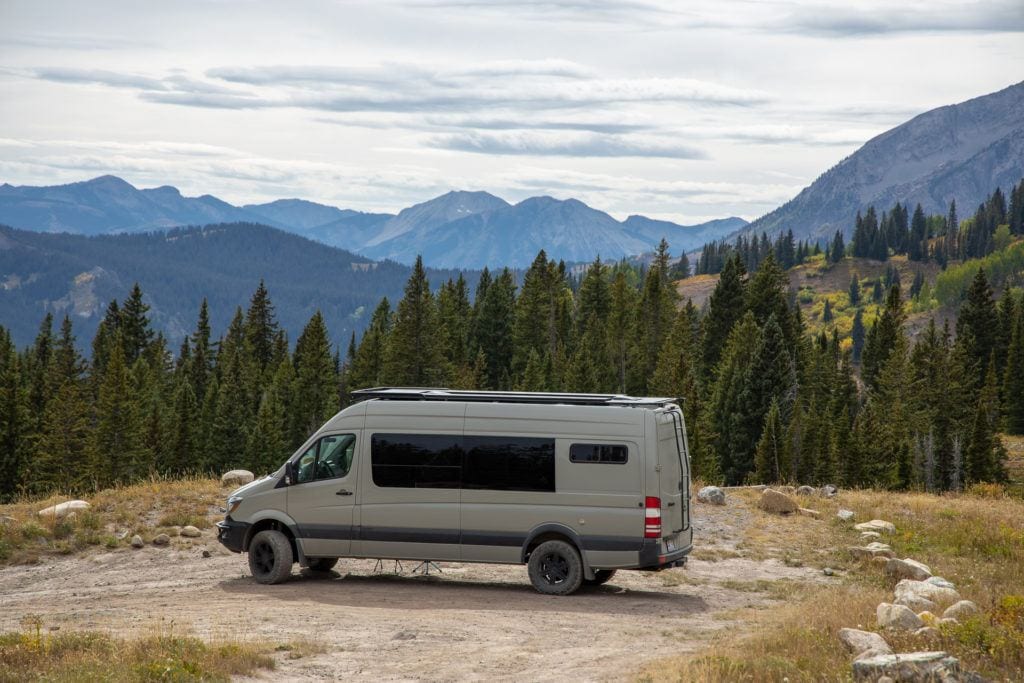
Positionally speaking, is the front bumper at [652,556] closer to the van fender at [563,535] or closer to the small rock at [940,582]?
the van fender at [563,535]

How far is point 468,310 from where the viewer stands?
4788 inches

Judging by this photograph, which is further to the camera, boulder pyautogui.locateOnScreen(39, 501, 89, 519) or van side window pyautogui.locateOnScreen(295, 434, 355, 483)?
boulder pyautogui.locateOnScreen(39, 501, 89, 519)

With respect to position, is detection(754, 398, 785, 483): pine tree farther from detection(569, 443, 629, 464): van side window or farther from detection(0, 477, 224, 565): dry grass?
detection(569, 443, 629, 464): van side window

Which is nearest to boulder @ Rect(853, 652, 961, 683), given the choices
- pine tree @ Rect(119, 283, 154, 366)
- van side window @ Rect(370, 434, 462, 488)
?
van side window @ Rect(370, 434, 462, 488)

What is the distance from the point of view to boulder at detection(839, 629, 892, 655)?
41.7 feet

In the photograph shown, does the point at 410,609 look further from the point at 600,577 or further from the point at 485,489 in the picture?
the point at 600,577

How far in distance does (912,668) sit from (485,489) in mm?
8812

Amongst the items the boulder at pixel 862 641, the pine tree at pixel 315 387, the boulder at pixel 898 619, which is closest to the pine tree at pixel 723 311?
the pine tree at pixel 315 387

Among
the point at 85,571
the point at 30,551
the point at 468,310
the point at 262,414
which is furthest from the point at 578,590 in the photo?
the point at 468,310

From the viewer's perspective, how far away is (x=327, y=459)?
63.9ft

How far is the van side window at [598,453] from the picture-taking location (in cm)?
1811

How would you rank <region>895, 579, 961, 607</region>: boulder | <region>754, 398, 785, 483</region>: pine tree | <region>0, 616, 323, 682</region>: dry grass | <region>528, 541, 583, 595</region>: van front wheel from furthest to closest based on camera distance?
<region>754, 398, 785, 483</region>: pine tree < <region>528, 541, 583, 595</region>: van front wheel < <region>895, 579, 961, 607</region>: boulder < <region>0, 616, 323, 682</region>: dry grass

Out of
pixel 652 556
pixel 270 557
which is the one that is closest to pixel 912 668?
pixel 652 556

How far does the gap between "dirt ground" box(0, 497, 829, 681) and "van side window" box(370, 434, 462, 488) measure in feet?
6.32
